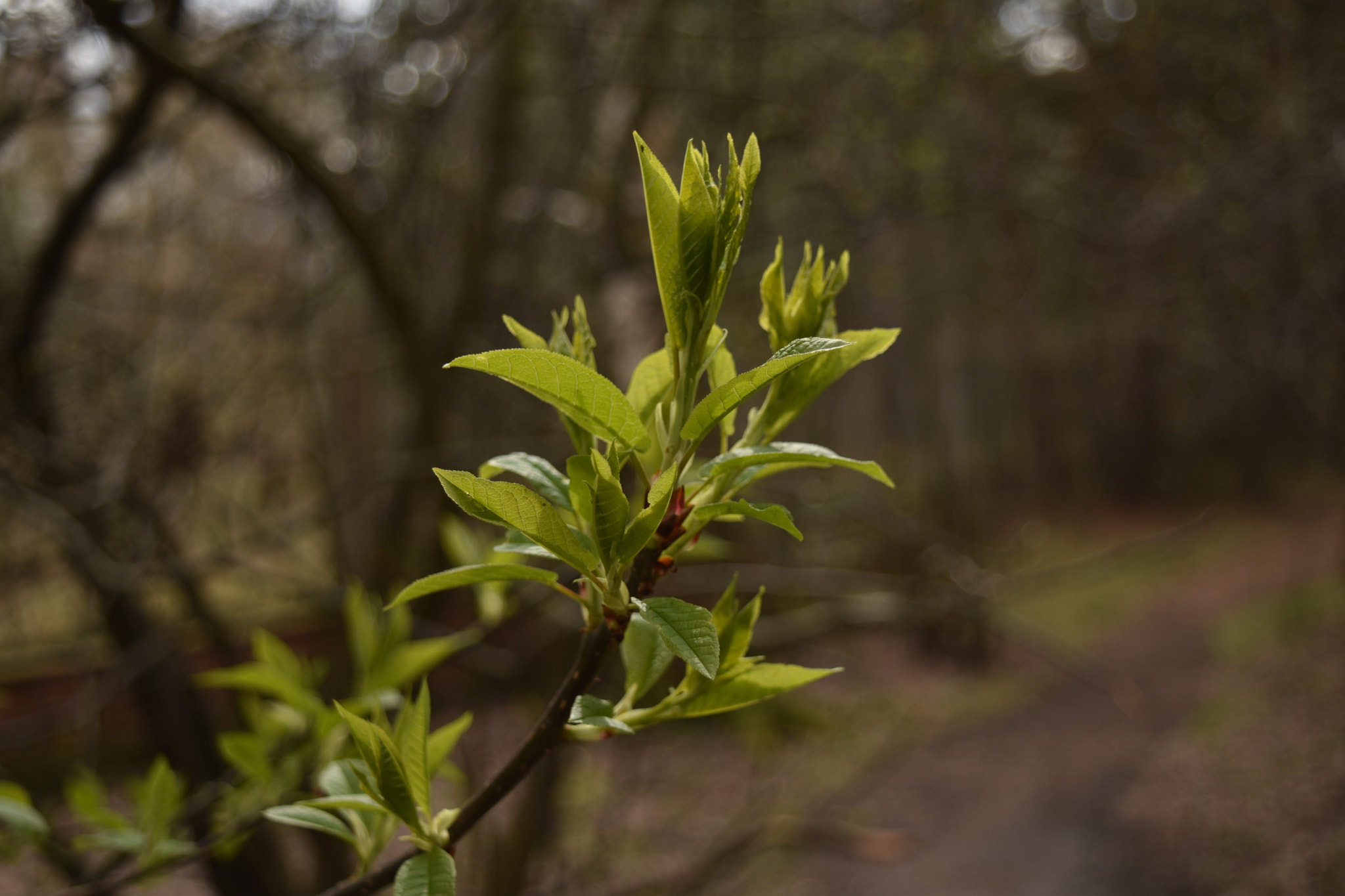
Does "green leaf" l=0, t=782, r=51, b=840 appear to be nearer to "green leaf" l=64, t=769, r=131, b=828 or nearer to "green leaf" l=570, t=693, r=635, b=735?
"green leaf" l=64, t=769, r=131, b=828

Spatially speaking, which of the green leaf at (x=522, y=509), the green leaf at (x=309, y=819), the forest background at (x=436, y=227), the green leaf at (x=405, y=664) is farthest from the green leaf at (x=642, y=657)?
the forest background at (x=436, y=227)

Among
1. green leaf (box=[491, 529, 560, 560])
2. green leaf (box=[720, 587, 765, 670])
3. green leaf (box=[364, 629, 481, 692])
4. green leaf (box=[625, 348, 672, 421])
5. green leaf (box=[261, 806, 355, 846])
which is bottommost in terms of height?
green leaf (box=[364, 629, 481, 692])

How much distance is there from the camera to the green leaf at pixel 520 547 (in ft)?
1.62

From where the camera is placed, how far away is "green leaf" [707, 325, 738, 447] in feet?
1.69

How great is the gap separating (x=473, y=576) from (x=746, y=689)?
0.18 m

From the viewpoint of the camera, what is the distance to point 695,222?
0.45 metres

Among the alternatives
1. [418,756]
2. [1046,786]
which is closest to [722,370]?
[418,756]

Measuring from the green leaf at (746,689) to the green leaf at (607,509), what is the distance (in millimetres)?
132

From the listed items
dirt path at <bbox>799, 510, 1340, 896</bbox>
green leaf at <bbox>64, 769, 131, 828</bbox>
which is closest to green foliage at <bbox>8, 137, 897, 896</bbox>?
green leaf at <bbox>64, 769, 131, 828</bbox>

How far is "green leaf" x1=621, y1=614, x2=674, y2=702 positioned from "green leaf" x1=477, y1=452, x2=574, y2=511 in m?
0.09

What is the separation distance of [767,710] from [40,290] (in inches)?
208

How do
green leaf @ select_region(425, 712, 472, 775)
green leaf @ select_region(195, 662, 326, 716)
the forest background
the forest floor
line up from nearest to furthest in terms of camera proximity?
green leaf @ select_region(425, 712, 472, 775), green leaf @ select_region(195, 662, 326, 716), the forest background, the forest floor

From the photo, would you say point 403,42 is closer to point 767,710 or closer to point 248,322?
point 248,322

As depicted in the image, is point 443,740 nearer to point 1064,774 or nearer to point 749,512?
point 749,512
